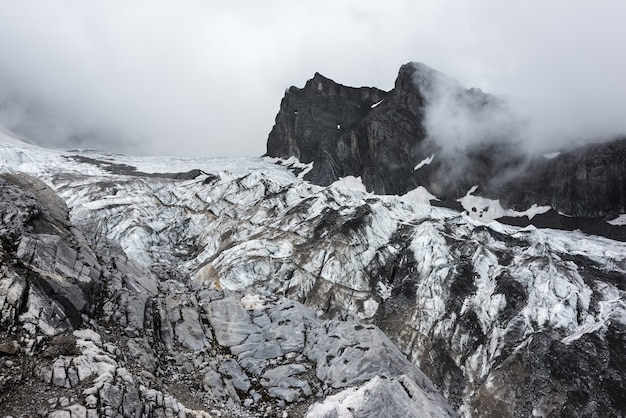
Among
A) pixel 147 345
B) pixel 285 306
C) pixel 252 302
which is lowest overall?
pixel 147 345

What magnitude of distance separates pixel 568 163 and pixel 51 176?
166666mm

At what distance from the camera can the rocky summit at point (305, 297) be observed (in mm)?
19828

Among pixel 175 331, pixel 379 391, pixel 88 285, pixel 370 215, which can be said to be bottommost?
pixel 379 391

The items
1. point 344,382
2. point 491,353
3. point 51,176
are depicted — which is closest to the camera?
point 344,382

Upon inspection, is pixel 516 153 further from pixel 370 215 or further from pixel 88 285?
pixel 88 285

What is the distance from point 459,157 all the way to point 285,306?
465ft

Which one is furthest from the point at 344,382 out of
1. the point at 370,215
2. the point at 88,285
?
the point at 370,215

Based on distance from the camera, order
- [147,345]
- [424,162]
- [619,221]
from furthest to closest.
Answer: [424,162], [619,221], [147,345]

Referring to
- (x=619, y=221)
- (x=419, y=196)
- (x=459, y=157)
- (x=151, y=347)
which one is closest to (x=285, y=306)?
(x=151, y=347)

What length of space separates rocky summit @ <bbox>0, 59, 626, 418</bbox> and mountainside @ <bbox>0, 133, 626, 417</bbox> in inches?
6.5

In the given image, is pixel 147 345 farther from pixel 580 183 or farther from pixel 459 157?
pixel 459 157

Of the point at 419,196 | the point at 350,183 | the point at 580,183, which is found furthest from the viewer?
the point at 350,183

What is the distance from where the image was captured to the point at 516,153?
479ft

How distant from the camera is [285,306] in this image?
108 ft
